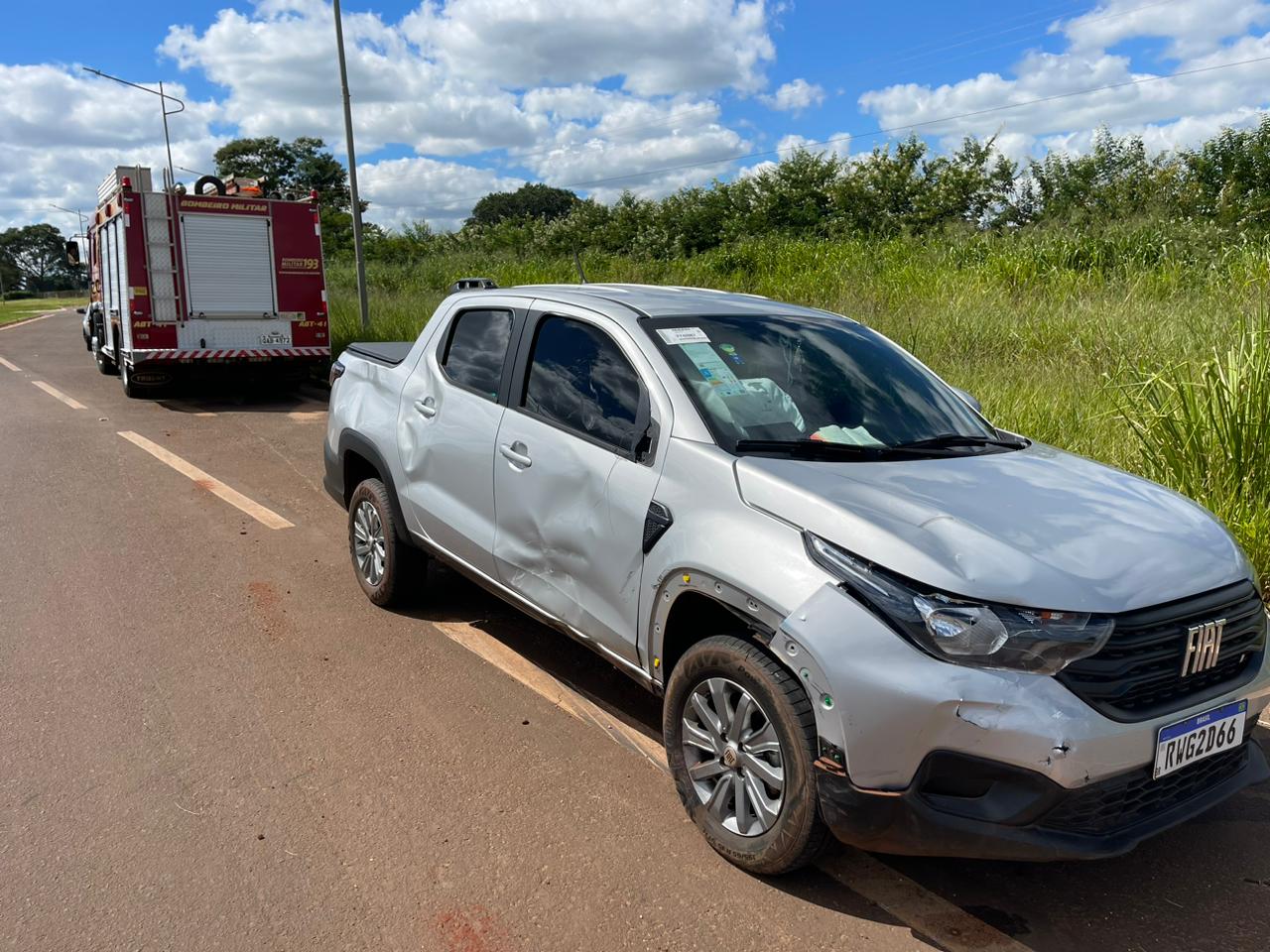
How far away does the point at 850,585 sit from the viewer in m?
2.69

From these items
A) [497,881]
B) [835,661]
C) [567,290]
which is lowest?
[497,881]

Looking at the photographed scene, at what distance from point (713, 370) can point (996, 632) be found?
1480mm

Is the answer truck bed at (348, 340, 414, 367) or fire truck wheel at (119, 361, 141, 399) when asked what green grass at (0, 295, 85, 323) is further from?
truck bed at (348, 340, 414, 367)

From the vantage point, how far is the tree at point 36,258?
12019cm

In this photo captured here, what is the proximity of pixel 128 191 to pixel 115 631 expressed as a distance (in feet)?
32.6

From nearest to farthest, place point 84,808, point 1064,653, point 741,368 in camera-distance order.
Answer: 1. point 1064,653
2. point 84,808
3. point 741,368

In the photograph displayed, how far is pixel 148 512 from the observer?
7254 millimetres

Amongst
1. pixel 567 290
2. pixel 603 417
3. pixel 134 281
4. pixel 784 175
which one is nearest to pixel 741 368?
pixel 603 417

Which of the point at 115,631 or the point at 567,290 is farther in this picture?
the point at 115,631

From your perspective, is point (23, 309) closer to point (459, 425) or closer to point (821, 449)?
point (459, 425)

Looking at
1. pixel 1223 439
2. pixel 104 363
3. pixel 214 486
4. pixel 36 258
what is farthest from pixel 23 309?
pixel 36 258

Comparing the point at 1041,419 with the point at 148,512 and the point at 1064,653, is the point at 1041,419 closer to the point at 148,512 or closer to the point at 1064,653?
the point at 1064,653

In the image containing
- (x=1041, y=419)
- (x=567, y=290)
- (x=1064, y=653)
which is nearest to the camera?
(x=1064, y=653)

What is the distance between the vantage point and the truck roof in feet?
13.1
